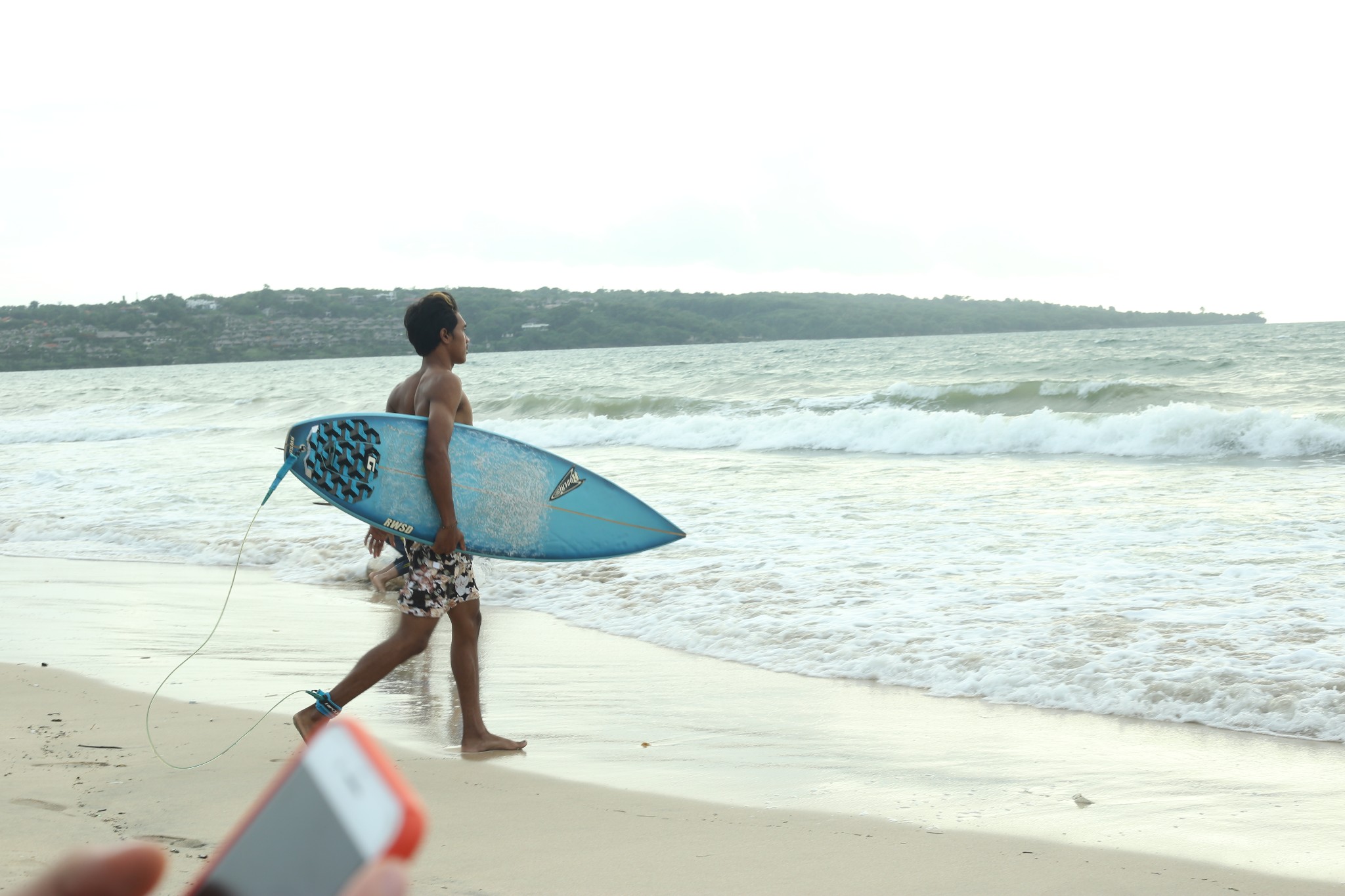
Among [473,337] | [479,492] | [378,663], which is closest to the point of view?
[378,663]

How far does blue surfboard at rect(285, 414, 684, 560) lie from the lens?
4.02 meters

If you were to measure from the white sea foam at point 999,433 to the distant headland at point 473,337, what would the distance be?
5227 cm

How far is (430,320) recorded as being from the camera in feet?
12.4

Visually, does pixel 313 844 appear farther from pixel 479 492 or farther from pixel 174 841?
pixel 479 492

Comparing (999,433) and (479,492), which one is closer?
(479,492)

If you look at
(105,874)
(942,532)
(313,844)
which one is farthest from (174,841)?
(942,532)

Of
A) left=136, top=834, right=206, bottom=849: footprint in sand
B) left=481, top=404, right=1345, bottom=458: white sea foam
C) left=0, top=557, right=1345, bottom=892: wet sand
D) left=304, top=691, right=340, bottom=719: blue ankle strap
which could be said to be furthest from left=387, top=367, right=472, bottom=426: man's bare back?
left=481, top=404, right=1345, bottom=458: white sea foam

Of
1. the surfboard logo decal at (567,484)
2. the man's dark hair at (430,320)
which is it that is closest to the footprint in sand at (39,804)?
the man's dark hair at (430,320)

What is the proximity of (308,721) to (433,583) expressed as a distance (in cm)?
63

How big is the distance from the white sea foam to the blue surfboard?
412 inches

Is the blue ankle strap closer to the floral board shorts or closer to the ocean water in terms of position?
the floral board shorts

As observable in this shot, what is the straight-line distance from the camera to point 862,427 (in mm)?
17297

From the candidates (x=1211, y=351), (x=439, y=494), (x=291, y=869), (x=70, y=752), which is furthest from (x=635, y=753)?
(x=1211, y=351)

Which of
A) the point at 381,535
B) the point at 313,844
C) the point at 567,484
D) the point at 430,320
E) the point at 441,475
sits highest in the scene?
the point at 430,320
